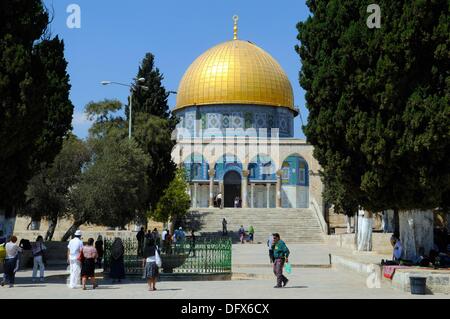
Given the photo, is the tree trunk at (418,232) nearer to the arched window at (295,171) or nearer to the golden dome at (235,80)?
the arched window at (295,171)

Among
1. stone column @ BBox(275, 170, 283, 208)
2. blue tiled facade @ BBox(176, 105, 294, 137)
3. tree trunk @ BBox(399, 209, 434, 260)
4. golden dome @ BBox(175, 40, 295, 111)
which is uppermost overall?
golden dome @ BBox(175, 40, 295, 111)

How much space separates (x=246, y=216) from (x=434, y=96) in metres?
28.2

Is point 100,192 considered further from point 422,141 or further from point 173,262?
point 422,141

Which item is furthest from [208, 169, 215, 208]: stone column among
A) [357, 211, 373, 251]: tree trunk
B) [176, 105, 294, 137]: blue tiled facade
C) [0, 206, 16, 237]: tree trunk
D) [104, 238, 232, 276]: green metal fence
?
[104, 238, 232, 276]: green metal fence

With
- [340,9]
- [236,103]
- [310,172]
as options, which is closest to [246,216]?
[310,172]

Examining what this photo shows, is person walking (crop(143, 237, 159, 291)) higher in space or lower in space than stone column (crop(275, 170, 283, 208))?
lower

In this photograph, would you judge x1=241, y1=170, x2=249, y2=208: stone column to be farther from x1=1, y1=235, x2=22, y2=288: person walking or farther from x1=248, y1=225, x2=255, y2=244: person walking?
x1=1, y1=235, x2=22, y2=288: person walking

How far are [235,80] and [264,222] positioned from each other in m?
17.8

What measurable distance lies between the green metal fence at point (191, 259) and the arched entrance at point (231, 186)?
3323cm

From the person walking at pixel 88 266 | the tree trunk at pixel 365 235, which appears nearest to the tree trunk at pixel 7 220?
the person walking at pixel 88 266

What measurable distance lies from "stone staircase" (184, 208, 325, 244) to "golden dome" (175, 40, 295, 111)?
47.2 ft

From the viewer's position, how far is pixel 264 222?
40125 mm

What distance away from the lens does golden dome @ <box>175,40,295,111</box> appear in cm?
5431

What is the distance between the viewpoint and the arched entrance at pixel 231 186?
51.3 m
